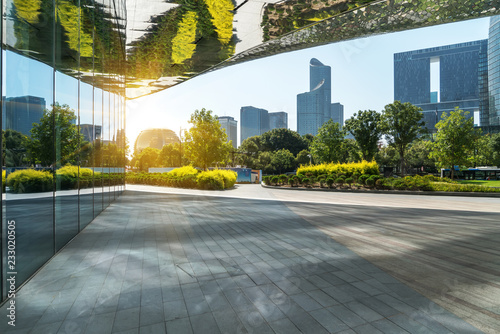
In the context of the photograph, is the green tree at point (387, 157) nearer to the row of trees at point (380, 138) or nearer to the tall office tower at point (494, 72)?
the row of trees at point (380, 138)

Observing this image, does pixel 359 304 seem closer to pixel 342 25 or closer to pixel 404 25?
pixel 342 25

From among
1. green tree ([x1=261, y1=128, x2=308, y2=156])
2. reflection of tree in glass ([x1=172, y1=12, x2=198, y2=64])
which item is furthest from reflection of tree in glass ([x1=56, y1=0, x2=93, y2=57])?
green tree ([x1=261, y1=128, x2=308, y2=156])

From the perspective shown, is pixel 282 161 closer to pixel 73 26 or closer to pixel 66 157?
pixel 73 26

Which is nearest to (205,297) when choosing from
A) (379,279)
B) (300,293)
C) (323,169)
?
(300,293)

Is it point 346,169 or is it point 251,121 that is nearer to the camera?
point 346,169

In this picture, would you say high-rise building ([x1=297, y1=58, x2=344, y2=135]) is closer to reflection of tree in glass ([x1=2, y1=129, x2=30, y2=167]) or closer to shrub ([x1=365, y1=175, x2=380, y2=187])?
shrub ([x1=365, y1=175, x2=380, y2=187])

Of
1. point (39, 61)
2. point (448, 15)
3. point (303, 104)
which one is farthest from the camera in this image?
point (303, 104)

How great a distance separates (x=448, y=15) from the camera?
45.9 feet

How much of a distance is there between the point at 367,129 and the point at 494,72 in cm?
9699

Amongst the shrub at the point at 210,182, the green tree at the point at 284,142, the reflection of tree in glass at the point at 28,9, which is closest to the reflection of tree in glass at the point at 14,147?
the reflection of tree in glass at the point at 28,9

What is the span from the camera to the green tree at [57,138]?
14.6 feet

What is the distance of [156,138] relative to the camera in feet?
431

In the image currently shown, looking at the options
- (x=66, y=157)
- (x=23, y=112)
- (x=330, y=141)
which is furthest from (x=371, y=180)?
(x=330, y=141)

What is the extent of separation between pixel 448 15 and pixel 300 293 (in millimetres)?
16598
